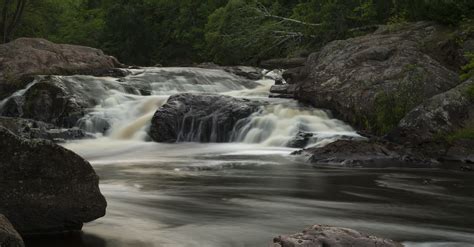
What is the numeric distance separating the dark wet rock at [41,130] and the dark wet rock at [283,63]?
40.2 feet

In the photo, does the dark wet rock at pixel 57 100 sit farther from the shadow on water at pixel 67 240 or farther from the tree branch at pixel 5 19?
the tree branch at pixel 5 19

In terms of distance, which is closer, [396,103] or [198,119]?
[396,103]

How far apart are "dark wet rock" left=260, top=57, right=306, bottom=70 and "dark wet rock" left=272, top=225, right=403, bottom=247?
916 inches

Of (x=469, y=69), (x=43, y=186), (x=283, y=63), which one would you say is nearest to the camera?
(x=43, y=186)

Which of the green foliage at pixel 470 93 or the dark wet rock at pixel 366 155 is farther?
the green foliage at pixel 470 93

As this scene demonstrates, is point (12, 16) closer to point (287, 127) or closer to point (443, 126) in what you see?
point (287, 127)

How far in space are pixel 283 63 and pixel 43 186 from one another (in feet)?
78.7

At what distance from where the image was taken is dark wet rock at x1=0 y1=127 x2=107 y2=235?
18.5ft

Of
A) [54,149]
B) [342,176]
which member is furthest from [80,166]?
[342,176]

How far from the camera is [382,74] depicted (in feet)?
56.0

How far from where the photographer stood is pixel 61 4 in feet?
139

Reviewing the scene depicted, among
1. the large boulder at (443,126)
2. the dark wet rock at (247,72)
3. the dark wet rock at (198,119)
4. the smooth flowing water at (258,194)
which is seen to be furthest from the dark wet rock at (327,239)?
the dark wet rock at (247,72)

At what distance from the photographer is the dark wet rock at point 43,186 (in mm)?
5652

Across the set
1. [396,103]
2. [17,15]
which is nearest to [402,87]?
[396,103]
